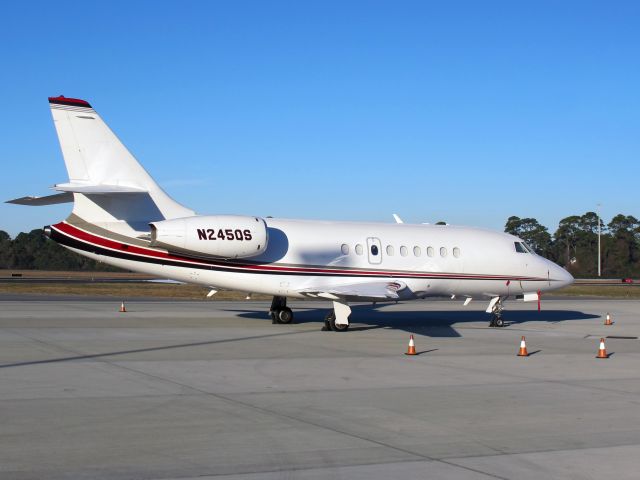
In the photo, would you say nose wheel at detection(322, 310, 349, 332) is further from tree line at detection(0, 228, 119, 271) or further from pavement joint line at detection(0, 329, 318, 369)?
tree line at detection(0, 228, 119, 271)

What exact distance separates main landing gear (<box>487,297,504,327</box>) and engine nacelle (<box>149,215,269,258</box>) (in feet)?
27.2

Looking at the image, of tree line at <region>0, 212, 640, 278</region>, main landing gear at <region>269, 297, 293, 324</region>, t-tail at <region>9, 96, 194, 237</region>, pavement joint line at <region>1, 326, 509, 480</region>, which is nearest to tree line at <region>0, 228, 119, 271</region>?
A: tree line at <region>0, 212, 640, 278</region>

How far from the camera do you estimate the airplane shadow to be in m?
23.9

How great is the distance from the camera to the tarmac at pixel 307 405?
24.3 feet

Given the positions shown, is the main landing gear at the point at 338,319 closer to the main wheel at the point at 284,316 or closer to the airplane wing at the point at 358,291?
the airplane wing at the point at 358,291

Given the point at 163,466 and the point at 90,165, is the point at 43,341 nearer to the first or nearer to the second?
the point at 90,165

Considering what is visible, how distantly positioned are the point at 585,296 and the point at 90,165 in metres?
36.0

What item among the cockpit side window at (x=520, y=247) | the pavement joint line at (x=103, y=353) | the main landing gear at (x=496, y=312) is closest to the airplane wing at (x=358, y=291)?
the pavement joint line at (x=103, y=353)

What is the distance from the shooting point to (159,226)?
2022 cm

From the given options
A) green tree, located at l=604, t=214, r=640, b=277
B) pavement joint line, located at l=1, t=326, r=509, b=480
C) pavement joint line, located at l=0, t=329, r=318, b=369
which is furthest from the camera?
green tree, located at l=604, t=214, r=640, b=277

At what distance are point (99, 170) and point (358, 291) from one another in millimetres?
7577

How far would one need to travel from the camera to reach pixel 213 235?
68.5 feet

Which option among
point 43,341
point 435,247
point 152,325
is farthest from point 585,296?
point 43,341

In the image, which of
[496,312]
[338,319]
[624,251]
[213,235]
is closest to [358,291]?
[338,319]
